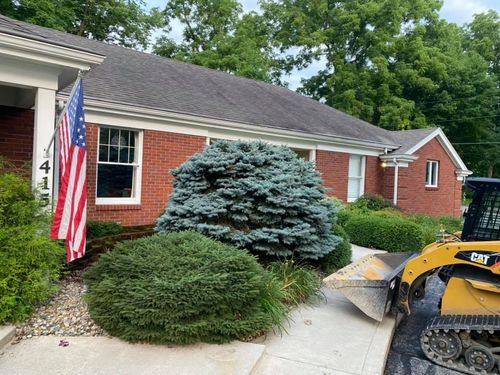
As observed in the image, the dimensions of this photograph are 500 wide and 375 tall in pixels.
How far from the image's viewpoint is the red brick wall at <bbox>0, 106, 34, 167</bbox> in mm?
8141

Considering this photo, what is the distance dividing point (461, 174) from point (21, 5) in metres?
22.4

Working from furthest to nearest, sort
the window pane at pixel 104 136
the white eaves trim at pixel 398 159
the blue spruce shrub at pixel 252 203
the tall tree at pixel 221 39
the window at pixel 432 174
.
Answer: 1. the tall tree at pixel 221 39
2. the window at pixel 432 174
3. the white eaves trim at pixel 398 159
4. the window pane at pixel 104 136
5. the blue spruce shrub at pixel 252 203

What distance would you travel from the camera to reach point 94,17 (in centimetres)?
2270

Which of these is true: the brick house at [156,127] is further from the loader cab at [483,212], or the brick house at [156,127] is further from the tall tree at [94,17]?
the tall tree at [94,17]

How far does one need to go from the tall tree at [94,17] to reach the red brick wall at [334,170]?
13630mm

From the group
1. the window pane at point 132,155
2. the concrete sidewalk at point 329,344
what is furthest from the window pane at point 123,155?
the concrete sidewalk at point 329,344

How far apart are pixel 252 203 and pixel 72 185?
259 cm

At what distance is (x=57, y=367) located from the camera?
128 inches

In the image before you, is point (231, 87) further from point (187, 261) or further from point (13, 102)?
point (187, 261)

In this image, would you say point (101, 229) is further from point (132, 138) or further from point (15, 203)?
point (15, 203)

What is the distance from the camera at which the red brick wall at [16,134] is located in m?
8.14

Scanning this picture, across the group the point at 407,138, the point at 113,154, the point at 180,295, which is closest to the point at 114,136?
the point at 113,154

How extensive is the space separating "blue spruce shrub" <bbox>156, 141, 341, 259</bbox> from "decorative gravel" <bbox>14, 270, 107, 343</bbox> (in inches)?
75.2

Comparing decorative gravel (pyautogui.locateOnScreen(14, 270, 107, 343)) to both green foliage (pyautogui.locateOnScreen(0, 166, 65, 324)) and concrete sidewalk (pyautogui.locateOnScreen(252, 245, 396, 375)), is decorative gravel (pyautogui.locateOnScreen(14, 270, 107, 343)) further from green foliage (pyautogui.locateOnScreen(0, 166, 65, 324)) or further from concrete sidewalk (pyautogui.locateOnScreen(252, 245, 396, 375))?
concrete sidewalk (pyautogui.locateOnScreen(252, 245, 396, 375))
